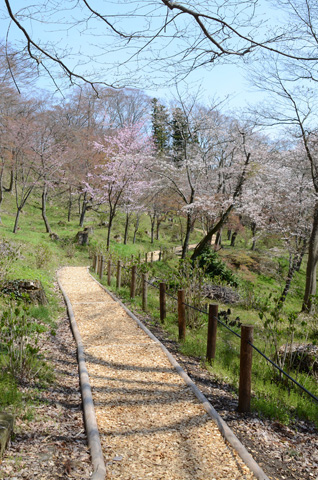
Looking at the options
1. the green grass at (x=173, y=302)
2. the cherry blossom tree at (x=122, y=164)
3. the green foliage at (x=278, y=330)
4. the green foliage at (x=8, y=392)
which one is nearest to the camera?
the green foliage at (x=8, y=392)

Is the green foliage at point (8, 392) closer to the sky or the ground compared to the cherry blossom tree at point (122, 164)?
closer to the ground

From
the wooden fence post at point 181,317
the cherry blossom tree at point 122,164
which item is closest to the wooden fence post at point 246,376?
the wooden fence post at point 181,317

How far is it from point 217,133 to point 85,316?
14.8 meters

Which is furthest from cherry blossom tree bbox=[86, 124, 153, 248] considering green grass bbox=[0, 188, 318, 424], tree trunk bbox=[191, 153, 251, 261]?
tree trunk bbox=[191, 153, 251, 261]

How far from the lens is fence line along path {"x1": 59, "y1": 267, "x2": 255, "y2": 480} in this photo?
2674 mm

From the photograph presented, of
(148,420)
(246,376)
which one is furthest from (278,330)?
(148,420)

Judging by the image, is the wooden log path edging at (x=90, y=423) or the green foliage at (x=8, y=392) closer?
the wooden log path edging at (x=90, y=423)

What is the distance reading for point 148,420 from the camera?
11.1ft

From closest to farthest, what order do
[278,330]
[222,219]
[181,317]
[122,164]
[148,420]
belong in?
[148,420], [278,330], [181,317], [222,219], [122,164]

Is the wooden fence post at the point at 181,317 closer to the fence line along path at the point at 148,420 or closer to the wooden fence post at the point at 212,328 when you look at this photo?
the fence line along path at the point at 148,420

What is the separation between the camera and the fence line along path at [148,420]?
267cm

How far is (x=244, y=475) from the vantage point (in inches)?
104

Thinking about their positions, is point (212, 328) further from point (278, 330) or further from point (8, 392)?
point (8, 392)

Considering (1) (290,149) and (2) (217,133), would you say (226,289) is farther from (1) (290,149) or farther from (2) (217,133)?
(1) (290,149)
